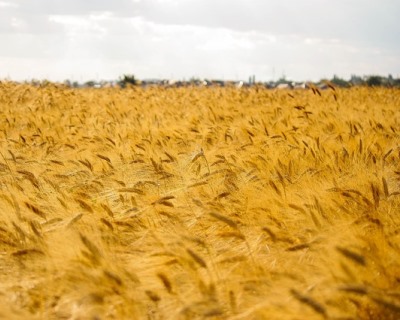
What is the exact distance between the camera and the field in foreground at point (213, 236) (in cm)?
157

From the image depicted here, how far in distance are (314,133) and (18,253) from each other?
370 cm

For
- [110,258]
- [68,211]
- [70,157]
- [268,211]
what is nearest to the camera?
[110,258]

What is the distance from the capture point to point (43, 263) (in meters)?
2.05

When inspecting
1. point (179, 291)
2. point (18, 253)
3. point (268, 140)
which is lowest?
point (179, 291)

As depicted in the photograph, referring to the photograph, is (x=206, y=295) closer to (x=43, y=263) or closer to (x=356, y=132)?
(x=43, y=263)

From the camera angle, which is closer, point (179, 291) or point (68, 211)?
point (179, 291)

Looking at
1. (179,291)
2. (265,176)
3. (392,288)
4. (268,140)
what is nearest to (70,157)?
(268,140)

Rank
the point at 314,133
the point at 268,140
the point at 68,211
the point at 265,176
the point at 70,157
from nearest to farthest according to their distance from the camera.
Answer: the point at 68,211 → the point at 265,176 → the point at 268,140 → the point at 70,157 → the point at 314,133

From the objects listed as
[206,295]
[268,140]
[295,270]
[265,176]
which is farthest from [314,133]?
[206,295]

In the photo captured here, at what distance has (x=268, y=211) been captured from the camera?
8.22ft

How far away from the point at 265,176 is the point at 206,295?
1665 millimetres

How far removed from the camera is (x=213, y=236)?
2418 mm

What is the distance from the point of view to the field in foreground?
1.57 meters

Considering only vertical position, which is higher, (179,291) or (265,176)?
(265,176)
